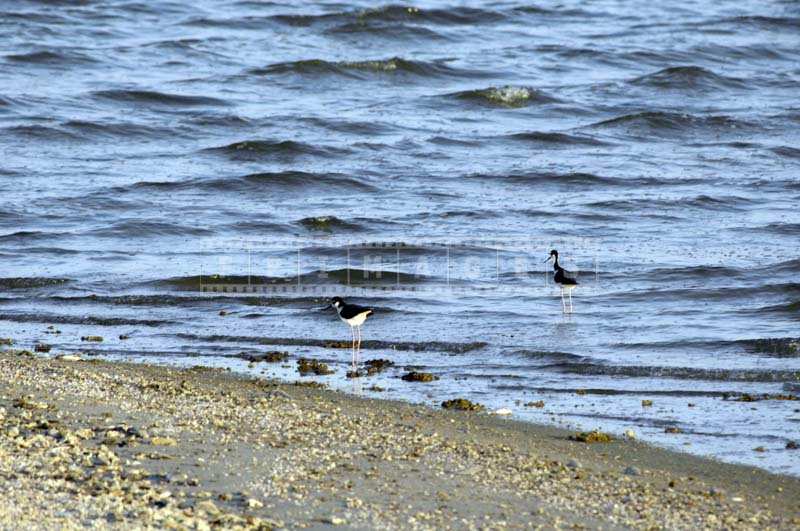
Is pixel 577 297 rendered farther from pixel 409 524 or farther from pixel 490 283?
pixel 409 524

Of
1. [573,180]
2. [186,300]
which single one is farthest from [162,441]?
[573,180]

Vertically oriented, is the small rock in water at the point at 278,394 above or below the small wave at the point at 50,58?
below

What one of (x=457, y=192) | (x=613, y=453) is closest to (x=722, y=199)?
(x=457, y=192)

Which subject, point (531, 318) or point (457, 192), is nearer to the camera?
point (531, 318)

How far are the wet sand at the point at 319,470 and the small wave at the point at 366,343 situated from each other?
2334 millimetres

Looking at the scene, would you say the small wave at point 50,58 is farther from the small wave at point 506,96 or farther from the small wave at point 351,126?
the small wave at point 506,96

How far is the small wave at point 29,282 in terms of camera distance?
14133 millimetres

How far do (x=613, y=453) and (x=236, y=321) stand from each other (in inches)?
219

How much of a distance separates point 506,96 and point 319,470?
2061 centimetres

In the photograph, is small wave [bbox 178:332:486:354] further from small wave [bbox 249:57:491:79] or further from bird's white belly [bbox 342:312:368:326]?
small wave [bbox 249:57:491:79]

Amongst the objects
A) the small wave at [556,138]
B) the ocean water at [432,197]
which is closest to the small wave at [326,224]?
the ocean water at [432,197]

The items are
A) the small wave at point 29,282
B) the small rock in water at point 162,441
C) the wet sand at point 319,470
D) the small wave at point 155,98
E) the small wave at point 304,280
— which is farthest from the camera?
the small wave at point 155,98

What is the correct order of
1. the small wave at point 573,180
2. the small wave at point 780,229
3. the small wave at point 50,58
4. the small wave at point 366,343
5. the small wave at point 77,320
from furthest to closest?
the small wave at point 50,58
the small wave at point 573,180
the small wave at point 780,229
the small wave at point 77,320
the small wave at point 366,343

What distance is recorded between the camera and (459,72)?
29125 millimetres
